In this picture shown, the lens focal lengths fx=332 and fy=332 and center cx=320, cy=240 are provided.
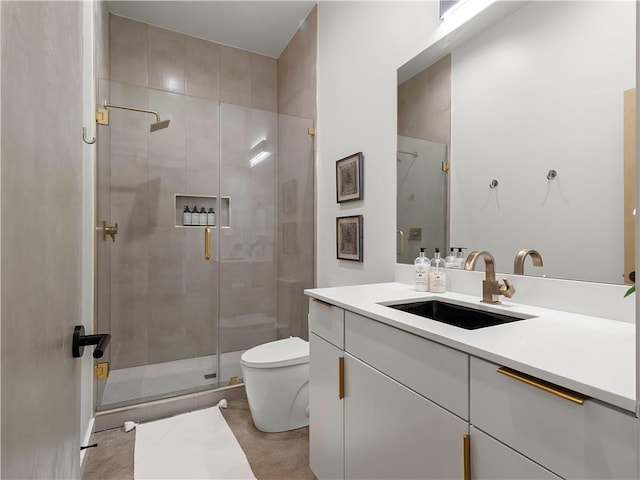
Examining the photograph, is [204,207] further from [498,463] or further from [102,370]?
[498,463]

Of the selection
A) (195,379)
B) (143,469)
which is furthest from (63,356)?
(195,379)

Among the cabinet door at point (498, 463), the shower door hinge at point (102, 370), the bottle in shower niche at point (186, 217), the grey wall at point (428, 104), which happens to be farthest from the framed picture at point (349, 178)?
the shower door hinge at point (102, 370)

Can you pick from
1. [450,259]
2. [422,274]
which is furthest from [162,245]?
[450,259]

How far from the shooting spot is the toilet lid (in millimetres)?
1844

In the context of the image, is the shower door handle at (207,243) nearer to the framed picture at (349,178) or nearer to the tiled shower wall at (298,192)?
the tiled shower wall at (298,192)

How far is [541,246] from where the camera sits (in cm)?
115

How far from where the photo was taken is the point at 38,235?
0.49 m

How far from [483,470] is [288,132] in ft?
8.39

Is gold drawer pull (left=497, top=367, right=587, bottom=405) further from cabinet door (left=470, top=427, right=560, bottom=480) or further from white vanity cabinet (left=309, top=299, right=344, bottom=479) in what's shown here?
white vanity cabinet (left=309, top=299, right=344, bottom=479)

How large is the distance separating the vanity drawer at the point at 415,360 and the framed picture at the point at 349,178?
103 centimetres

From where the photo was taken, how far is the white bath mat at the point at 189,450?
158 cm

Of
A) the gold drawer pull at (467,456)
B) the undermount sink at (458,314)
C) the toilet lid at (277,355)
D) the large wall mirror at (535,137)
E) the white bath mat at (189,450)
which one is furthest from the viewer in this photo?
the toilet lid at (277,355)

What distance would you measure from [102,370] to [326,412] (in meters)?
1.55

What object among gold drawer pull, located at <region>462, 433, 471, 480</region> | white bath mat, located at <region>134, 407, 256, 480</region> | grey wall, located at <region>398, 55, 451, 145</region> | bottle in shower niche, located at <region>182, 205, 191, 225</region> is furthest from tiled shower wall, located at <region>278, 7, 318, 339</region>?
gold drawer pull, located at <region>462, 433, 471, 480</region>
